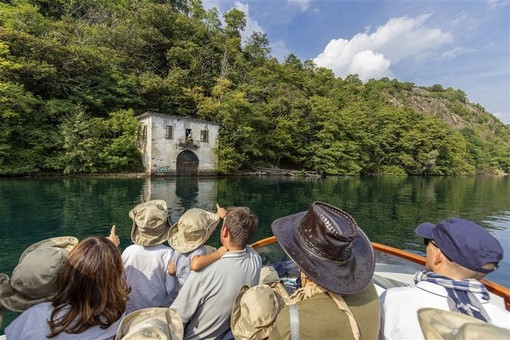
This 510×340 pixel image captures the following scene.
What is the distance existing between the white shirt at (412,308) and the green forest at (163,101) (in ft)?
74.2

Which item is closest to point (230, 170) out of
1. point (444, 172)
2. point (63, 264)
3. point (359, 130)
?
point (359, 130)

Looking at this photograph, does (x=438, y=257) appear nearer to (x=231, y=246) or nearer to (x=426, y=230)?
(x=426, y=230)

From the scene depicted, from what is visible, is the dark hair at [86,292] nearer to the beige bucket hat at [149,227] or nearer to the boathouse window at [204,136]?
the beige bucket hat at [149,227]

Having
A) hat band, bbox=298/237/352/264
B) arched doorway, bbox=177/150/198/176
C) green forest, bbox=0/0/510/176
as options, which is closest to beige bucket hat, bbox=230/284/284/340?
hat band, bbox=298/237/352/264

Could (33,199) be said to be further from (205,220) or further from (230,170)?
(230,170)

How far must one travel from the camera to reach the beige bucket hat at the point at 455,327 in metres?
0.75

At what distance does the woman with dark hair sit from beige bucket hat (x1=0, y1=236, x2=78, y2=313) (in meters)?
0.17

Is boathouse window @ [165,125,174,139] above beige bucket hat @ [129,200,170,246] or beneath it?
above

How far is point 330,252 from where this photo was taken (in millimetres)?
1280

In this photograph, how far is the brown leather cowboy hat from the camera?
4.04 ft

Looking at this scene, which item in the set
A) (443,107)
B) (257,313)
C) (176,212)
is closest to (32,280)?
(257,313)

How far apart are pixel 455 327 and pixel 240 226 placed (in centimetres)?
130

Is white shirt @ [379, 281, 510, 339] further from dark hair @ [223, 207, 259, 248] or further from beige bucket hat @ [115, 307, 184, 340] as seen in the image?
beige bucket hat @ [115, 307, 184, 340]

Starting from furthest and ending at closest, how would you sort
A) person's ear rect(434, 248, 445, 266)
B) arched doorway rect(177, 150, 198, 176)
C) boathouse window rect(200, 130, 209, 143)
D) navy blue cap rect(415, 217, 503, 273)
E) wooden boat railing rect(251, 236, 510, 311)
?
boathouse window rect(200, 130, 209, 143)
arched doorway rect(177, 150, 198, 176)
wooden boat railing rect(251, 236, 510, 311)
person's ear rect(434, 248, 445, 266)
navy blue cap rect(415, 217, 503, 273)
